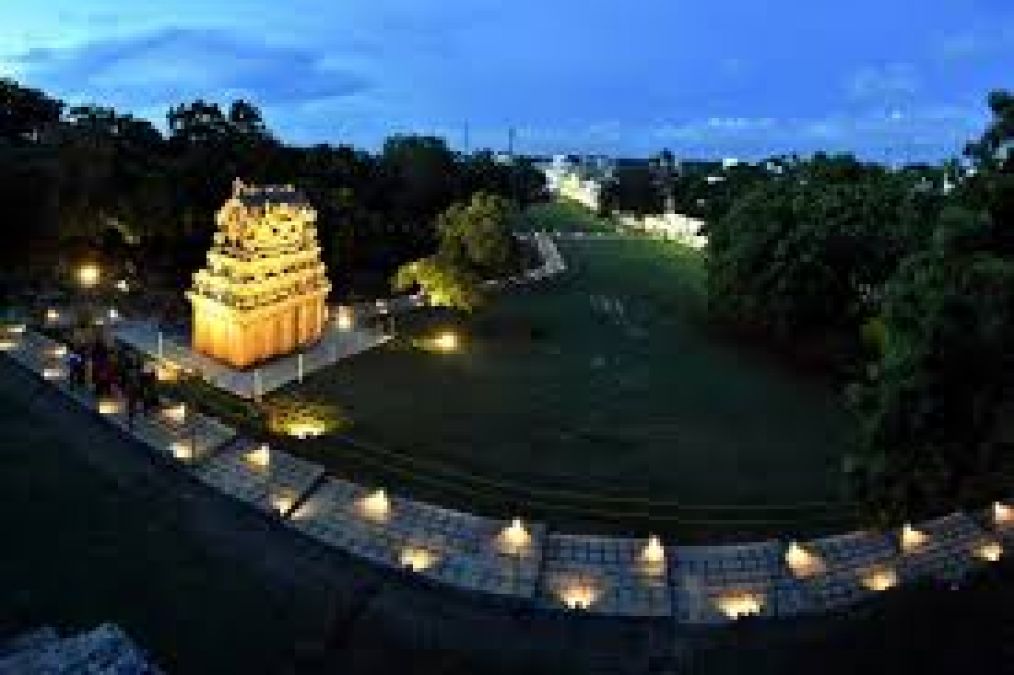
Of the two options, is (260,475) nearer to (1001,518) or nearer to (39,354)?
(39,354)

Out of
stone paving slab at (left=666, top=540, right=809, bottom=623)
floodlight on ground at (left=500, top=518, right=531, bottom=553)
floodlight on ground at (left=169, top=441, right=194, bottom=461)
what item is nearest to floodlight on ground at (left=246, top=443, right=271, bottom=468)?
floodlight on ground at (left=169, top=441, right=194, bottom=461)

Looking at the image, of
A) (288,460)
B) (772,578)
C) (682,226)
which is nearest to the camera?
(772,578)

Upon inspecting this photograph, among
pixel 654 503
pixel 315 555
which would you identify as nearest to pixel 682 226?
pixel 654 503

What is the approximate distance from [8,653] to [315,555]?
7.76 meters

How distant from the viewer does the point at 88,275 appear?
43812mm

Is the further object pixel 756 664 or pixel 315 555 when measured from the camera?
pixel 315 555

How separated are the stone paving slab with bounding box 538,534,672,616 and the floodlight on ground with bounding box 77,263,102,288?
25002mm

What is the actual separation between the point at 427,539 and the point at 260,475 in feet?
17.6

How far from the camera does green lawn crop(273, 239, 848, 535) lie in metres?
29.0

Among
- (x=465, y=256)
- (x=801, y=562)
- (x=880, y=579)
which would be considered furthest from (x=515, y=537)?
(x=465, y=256)

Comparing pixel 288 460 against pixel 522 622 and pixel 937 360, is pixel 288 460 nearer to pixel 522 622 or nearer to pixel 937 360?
pixel 522 622

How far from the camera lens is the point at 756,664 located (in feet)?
69.4

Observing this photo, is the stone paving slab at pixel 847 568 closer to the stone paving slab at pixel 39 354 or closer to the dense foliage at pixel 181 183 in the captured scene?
the stone paving slab at pixel 39 354

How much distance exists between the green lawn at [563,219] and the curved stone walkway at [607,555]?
44.1 metres
